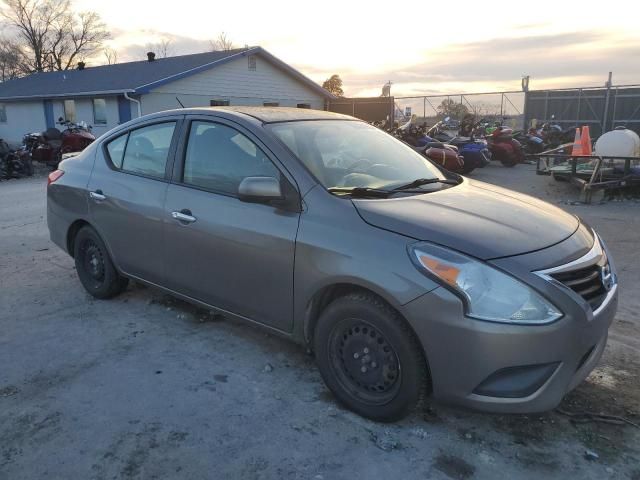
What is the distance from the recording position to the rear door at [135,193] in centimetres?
395

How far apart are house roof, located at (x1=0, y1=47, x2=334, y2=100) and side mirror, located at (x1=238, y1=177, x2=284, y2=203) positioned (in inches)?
750

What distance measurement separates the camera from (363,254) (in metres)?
2.75

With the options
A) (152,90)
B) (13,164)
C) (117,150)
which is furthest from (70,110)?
(117,150)

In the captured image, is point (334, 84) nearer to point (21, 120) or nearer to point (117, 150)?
point (21, 120)

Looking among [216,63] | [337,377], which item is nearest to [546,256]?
[337,377]

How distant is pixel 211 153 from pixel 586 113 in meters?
24.2

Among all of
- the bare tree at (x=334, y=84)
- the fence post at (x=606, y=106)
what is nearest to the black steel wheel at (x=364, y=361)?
the fence post at (x=606, y=106)

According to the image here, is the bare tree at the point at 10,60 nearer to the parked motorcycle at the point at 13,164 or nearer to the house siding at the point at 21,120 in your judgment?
the house siding at the point at 21,120

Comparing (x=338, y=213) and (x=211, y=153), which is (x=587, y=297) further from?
(x=211, y=153)

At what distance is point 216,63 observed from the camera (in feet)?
74.9

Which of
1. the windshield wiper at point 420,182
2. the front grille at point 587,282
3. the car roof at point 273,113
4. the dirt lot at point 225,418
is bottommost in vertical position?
the dirt lot at point 225,418

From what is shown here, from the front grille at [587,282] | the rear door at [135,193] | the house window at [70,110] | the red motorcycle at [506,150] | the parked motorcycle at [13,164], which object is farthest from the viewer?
the house window at [70,110]

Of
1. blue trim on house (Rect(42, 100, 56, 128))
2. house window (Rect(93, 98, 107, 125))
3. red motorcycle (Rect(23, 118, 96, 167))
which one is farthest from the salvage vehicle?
blue trim on house (Rect(42, 100, 56, 128))

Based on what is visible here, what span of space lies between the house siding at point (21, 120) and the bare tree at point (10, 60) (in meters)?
27.1
